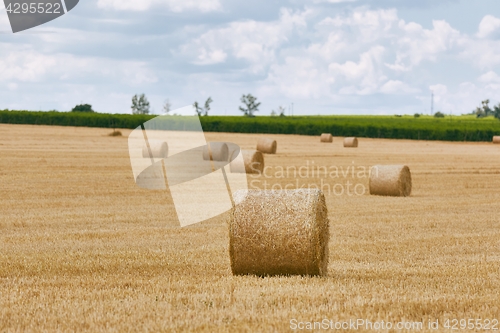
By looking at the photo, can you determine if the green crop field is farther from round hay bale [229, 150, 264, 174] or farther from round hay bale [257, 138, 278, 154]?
round hay bale [229, 150, 264, 174]

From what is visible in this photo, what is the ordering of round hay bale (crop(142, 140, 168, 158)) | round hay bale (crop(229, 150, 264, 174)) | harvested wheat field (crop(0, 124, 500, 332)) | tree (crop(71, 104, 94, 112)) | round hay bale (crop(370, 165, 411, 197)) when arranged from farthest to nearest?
1. tree (crop(71, 104, 94, 112))
2. round hay bale (crop(142, 140, 168, 158))
3. round hay bale (crop(229, 150, 264, 174))
4. round hay bale (crop(370, 165, 411, 197))
5. harvested wheat field (crop(0, 124, 500, 332))

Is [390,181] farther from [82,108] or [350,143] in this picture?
[82,108]

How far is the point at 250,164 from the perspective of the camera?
85.5ft

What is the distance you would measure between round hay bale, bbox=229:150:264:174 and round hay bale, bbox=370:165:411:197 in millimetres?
6208

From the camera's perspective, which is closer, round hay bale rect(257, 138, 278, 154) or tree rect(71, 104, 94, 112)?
round hay bale rect(257, 138, 278, 154)

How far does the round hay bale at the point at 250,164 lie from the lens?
85.5 feet

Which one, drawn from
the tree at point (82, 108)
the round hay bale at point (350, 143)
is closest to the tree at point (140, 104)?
the tree at point (82, 108)

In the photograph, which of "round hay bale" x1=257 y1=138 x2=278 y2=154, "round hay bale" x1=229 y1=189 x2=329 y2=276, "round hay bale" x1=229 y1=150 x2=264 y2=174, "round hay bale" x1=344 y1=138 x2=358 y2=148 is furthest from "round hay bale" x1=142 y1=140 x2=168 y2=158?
"round hay bale" x1=229 y1=189 x2=329 y2=276

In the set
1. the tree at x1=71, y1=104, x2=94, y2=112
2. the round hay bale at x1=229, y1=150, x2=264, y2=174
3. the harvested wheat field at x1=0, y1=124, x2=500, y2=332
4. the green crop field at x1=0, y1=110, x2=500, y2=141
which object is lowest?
the harvested wheat field at x1=0, y1=124, x2=500, y2=332

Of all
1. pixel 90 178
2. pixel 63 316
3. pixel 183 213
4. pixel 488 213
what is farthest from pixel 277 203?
pixel 90 178

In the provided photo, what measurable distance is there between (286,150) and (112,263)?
31313mm

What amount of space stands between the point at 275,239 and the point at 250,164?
684 inches

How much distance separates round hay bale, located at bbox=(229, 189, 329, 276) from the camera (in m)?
8.70

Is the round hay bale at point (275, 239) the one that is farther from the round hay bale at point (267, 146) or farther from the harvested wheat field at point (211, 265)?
the round hay bale at point (267, 146)
